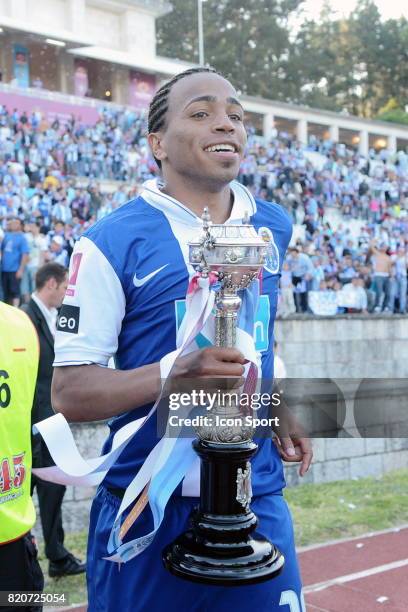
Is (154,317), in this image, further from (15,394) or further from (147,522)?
(15,394)

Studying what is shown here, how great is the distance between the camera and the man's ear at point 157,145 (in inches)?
91.8

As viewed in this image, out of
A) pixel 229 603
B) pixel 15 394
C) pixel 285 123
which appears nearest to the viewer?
pixel 229 603

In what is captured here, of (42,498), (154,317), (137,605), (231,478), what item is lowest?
(42,498)

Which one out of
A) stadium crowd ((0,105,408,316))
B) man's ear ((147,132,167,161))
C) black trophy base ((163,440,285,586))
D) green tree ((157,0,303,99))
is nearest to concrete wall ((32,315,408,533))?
stadium crowd ((0,105,408,316))

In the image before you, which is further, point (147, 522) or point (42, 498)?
point (42, 498)

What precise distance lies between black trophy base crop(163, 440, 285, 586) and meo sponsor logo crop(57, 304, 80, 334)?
43cm

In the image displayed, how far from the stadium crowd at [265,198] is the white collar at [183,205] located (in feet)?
33.6

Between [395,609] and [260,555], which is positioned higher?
[260,555]

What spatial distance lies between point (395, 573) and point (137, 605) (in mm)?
3557

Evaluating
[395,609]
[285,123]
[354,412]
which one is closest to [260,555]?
[354,412]


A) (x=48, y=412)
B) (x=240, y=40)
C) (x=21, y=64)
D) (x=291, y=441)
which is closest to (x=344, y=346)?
(x=48, y=412)

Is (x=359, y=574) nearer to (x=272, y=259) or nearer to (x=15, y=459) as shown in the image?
(x=15, y=459)

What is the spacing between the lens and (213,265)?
1.79 m

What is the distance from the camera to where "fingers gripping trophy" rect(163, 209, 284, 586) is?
179 cm
